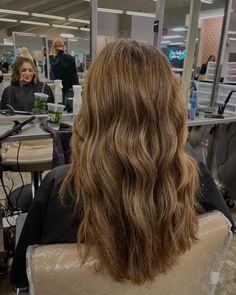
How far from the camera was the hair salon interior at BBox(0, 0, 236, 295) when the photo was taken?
160cm

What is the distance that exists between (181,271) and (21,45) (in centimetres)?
151

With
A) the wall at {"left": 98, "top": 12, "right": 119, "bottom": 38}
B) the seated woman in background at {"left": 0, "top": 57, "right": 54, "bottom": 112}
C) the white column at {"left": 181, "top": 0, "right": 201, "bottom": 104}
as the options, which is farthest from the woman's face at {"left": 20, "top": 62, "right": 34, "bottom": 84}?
the white column at {"left": 181, "top": 0, "right": 201, "bottom": 104}

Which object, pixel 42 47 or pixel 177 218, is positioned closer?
pixel 177 218

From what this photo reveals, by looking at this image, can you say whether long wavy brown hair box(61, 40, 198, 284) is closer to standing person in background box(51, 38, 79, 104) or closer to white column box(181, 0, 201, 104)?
standing person in background box(51, 38, 79, 104)

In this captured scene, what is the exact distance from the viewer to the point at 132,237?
0.65 m

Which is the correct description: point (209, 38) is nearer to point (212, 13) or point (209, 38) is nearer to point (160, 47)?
point (212, 13)

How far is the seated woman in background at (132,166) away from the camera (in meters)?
0.61

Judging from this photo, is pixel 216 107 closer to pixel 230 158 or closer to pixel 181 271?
pixel 230 158

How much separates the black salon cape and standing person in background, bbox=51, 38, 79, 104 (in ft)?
3.75

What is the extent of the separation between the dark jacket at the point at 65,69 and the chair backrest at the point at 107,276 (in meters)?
1.33

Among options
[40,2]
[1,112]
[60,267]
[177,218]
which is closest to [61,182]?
[60,267]

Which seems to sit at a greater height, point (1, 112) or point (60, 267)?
point (1, 112)

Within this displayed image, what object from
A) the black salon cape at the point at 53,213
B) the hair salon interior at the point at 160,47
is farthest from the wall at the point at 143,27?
the black salon cape at the point at 53,213

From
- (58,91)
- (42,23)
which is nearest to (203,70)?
(58,91)
